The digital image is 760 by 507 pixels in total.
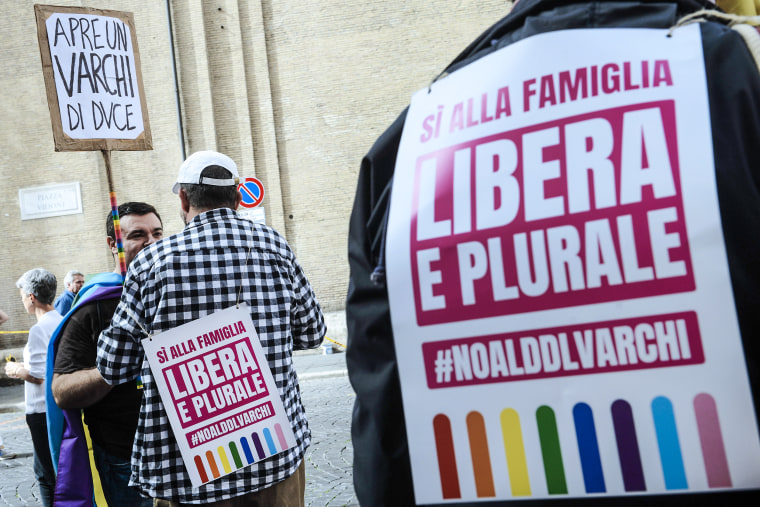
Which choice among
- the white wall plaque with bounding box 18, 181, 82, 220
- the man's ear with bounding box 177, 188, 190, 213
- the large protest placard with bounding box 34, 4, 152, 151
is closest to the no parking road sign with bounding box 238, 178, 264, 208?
the white wall plaque with bounding box 18, 181, 82, 220

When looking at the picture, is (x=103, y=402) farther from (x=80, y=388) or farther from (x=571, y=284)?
(x=571, y=284)

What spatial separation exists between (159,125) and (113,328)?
16.2 m

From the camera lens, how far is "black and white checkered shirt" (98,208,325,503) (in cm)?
239

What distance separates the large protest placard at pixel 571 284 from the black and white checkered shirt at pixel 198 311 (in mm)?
1397

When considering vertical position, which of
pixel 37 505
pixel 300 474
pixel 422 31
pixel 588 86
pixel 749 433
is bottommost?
pixel 37 505

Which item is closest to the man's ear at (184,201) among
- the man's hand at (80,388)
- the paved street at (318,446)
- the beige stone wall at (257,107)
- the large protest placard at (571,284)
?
the man's hand at (80,388)

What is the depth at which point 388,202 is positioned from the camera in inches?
49.1

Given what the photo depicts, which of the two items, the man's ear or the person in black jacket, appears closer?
the person in black jacket

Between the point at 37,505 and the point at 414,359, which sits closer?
the point at 414,359

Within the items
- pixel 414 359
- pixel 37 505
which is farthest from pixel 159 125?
pixel 414 359

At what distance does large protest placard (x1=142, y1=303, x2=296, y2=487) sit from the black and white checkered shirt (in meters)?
0.04

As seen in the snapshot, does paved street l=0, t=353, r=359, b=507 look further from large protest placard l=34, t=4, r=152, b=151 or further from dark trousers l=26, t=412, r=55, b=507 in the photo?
large protest placard l=34, t=4, r=152, b=151

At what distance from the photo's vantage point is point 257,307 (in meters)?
2.54

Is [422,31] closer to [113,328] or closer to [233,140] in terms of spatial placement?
[233,140]
